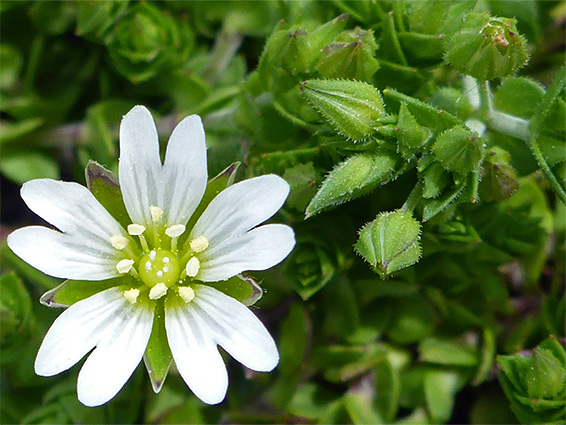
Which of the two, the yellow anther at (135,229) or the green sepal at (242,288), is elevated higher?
the yellow anther at (135,229)

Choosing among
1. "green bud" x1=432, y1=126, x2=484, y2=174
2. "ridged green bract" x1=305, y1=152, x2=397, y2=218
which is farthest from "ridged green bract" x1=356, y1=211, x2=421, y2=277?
"green bud" x1=432, y1=126, x2=484, y2=174

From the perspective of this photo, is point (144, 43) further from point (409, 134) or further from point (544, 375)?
point (544, 375)

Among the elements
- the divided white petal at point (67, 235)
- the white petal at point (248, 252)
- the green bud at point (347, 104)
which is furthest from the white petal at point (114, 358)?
the green bud at point (347, 104)

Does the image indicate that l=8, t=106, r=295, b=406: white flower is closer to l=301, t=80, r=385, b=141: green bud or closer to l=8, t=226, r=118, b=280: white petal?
l=8, t=226, r=118, b=280: white petal

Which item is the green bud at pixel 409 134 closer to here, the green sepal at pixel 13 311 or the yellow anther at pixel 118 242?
the yellow anther at pixel 118 242

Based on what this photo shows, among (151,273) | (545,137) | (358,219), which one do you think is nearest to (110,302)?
(151,273)

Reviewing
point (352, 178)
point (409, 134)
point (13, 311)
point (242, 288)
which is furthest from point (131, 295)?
point (409, 134)
